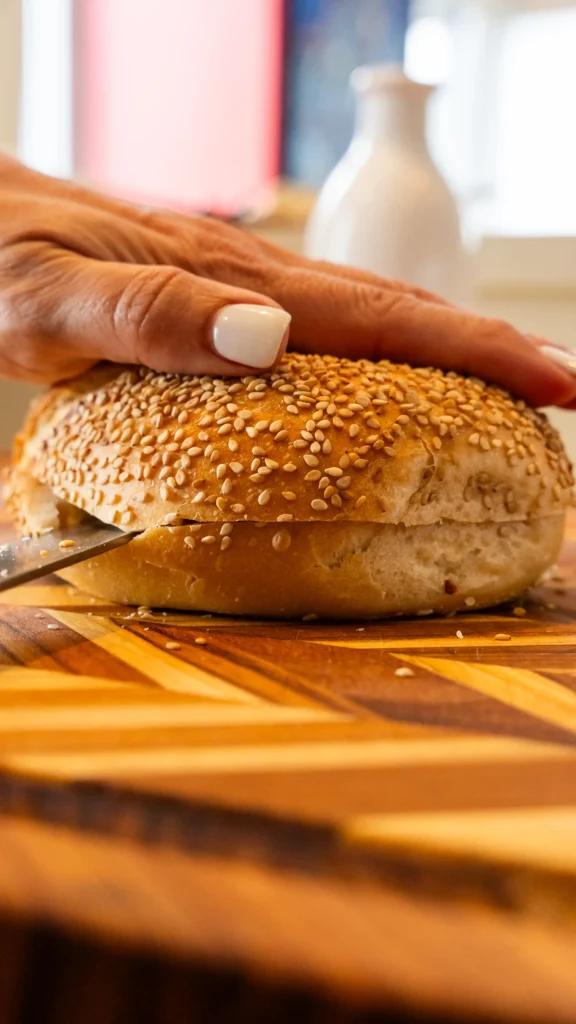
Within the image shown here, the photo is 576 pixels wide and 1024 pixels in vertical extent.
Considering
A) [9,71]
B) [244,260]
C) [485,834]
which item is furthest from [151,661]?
[9,71]

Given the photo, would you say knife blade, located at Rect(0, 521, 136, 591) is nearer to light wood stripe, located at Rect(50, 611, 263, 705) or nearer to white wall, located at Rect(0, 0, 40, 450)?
light wood stripe, located at Rect(50, 611, 263, 705)

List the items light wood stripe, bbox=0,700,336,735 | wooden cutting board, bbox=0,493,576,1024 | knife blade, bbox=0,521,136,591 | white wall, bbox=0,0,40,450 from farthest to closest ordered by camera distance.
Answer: white wall, bbox=0,0,40,450 < knife blade, bbox=0,521,136,591 < light wood stripe, bbox=0,700,336,735 < wooden cutting board, bbox=0,493,576,1024

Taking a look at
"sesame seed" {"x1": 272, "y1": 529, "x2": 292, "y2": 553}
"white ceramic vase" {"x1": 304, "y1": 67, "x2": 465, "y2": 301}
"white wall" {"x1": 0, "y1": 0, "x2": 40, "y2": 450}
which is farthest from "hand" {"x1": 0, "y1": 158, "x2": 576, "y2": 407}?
"white wall" {"x1": 0, "y1": 0, "x2": 40, "y2": 450}

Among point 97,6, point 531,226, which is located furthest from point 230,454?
point 97,6

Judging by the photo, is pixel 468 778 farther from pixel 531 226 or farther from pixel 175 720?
pixel 531 226

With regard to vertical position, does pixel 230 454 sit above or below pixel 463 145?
below

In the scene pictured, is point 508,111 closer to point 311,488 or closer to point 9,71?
point 9,71
